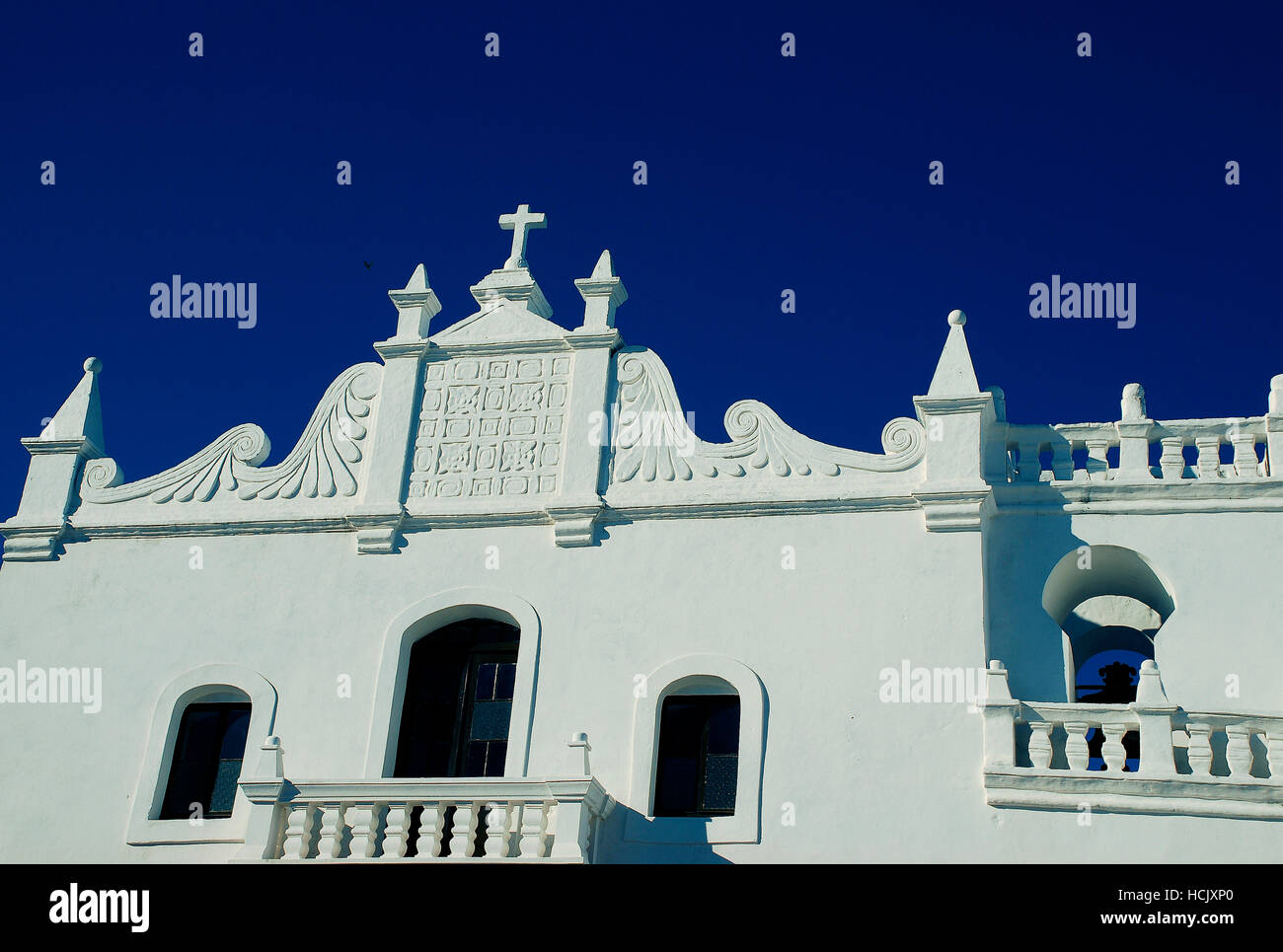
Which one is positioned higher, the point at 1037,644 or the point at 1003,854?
the point at 1037,644

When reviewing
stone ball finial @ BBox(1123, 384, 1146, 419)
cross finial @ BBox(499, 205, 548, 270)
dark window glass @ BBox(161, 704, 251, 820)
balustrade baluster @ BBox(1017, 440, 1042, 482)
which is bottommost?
dark window glass @ BBox(161, 704, 251, 820)

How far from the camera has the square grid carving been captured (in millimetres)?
17000

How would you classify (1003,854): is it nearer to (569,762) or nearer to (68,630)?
(569,762)

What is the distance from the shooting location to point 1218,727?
14.0 m

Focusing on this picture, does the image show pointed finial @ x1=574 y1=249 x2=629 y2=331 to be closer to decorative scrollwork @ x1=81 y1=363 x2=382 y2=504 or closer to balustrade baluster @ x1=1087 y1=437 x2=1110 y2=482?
decorative scrollwork @ x1=81 y1=363 x2=382 y2=504

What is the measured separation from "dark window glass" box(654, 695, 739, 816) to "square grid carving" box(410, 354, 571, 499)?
9.12 ft

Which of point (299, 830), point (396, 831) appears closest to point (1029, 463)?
point (396, 831)

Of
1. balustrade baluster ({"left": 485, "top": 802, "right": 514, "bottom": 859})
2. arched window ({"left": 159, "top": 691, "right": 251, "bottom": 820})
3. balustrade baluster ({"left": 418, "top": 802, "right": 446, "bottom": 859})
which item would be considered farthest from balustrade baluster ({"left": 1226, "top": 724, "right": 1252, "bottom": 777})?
arched window ({"left": 159, "top": 691, "right": 251, "bottom": 820})

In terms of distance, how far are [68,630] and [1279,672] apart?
11867 millimetres

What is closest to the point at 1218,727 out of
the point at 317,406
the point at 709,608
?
the point at 709,608

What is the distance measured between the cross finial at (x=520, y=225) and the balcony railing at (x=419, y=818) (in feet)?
20.9

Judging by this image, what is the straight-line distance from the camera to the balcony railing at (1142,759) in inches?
536

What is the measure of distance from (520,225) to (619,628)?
5194 millimetres

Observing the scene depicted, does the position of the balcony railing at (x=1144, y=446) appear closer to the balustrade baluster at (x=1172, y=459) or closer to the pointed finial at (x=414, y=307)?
the balustrade baluster at (x=1172, y=459)
